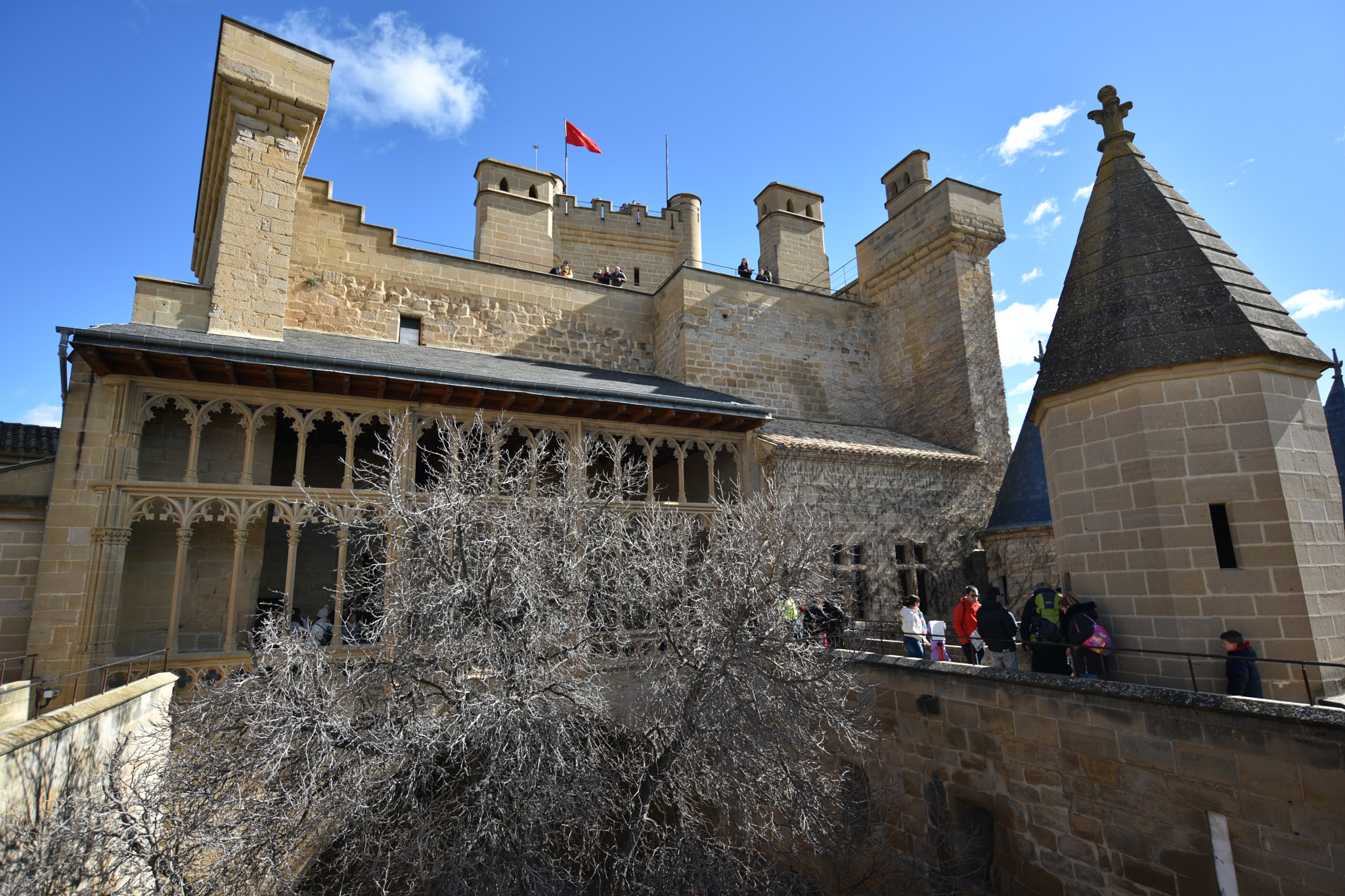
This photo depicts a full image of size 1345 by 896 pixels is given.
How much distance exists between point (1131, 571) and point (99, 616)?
1219 cm

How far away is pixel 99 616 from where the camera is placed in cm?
869

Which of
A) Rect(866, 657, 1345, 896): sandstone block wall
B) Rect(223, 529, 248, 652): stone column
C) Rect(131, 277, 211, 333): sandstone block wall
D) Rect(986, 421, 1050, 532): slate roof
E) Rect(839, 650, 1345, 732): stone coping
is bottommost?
Rect(866, 657, 1345, 896): sandstone block wall

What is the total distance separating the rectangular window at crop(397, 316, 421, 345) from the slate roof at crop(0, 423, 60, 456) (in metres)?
6.36

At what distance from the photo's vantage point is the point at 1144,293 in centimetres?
707

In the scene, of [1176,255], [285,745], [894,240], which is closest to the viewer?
[285,745]

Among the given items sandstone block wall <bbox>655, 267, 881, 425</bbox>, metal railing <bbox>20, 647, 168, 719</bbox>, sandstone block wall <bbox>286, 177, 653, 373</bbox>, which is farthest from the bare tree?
sandstone block wall <bbox>655, 267, 881, 425</bbox>

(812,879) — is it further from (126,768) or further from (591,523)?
(126,768)

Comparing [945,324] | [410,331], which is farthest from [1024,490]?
[410,331]

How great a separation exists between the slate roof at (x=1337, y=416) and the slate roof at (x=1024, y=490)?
15.9ft

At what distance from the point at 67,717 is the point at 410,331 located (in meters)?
10.3

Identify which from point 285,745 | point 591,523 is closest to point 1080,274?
point 591,523

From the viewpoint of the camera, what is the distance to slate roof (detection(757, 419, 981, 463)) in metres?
13.2

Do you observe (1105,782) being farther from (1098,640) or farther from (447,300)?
(447,300)

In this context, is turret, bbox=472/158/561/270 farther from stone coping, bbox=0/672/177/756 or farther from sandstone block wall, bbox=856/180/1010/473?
stone coping, bbox=0/672/177/756
